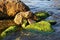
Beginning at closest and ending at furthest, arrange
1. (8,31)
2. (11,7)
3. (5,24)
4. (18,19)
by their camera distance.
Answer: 1. (8,31)
2. (5,24)
3. (18,19)
4. (11,7)

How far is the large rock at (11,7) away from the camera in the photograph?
16484mm

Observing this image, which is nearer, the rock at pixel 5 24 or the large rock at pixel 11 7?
the rock at pixel 5 24

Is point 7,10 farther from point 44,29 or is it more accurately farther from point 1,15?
point 44,29

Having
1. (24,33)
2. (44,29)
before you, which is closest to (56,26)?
(44,29)

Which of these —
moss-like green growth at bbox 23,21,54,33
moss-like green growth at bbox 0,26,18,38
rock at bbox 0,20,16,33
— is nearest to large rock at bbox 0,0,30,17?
rock at bbox 0,20,16,33

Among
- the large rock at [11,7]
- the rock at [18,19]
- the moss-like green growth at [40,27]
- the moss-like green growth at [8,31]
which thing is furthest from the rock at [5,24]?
the moss-like green growth at [40,27]

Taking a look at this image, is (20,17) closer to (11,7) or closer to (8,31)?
(11,7)

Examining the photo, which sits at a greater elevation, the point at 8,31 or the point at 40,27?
the point at 40,27

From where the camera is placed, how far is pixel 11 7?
55.2ft

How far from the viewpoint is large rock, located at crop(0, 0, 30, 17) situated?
1648cm

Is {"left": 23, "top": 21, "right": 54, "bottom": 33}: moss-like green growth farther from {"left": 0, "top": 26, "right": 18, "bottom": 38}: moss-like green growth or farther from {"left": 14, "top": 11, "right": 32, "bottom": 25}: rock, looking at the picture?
{"left": 14, "top": 11, "right": 32, "bottom": 25}: rock

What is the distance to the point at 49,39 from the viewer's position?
11.8 meters

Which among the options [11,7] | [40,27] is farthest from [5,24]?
[40,27]

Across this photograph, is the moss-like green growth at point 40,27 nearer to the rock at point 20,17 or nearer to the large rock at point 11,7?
the rock at point 20,17
